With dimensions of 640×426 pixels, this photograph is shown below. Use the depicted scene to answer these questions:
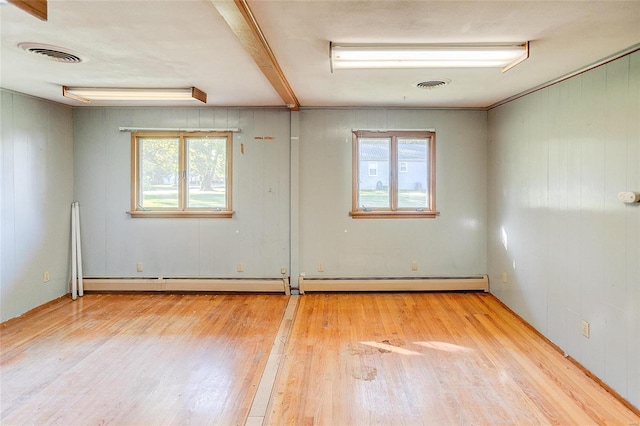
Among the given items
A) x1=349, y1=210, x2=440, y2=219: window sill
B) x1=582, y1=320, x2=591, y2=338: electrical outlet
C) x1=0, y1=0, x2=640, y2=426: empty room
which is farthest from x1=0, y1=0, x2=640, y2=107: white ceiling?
x1=582, y1=320, x2=591, y2=338: electrical outlet

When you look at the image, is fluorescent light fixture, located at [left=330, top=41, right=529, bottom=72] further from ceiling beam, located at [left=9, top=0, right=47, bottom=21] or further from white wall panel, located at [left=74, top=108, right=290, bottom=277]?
white wall panel, located at [left=74, top=108, right=290, bottom=277]

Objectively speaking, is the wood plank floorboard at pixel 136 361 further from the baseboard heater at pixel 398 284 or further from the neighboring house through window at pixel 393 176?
the neighboring house through window at pixel 393 176

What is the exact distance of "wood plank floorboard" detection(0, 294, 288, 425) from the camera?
7.44 ft

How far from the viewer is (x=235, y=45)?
2498mm

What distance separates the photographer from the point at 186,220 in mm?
4762

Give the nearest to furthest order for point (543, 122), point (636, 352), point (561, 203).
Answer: point (636, 352) → point (561, 203) → point (543, 122)

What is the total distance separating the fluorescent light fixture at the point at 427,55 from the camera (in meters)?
2.40

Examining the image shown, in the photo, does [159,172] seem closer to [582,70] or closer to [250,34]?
[250,34]

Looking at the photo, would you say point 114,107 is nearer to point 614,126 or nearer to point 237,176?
point 237,176

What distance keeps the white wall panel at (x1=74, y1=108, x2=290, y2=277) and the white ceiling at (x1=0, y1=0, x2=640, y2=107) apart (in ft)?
3.63

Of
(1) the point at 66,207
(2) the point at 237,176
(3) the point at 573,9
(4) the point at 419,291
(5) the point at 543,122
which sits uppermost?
(3) the point at 573,9

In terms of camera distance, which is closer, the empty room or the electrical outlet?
the empty room

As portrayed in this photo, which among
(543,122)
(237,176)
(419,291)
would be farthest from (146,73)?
(419,291)

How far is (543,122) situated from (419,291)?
95.8 inches
